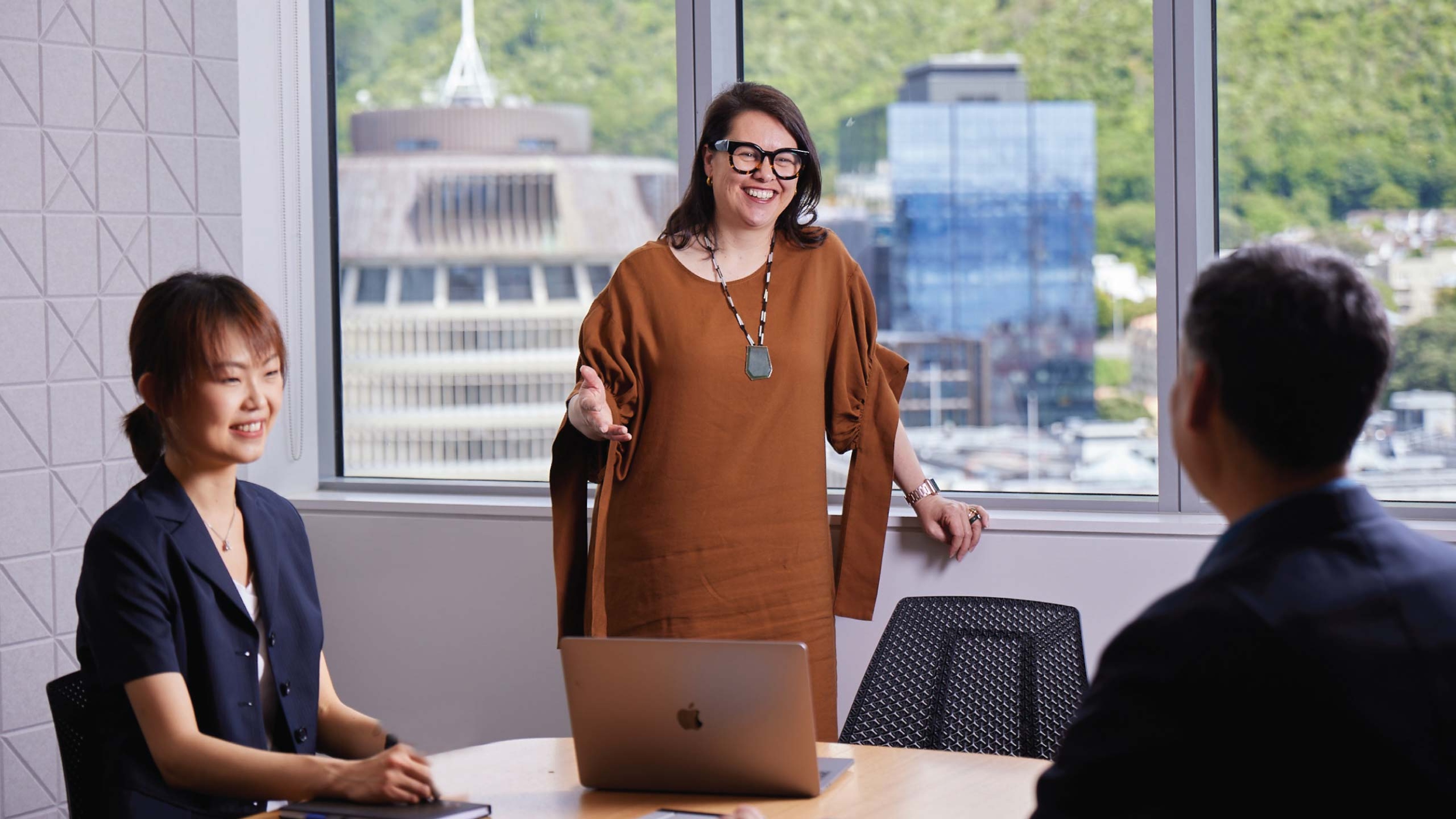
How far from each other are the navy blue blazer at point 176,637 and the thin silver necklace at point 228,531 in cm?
2

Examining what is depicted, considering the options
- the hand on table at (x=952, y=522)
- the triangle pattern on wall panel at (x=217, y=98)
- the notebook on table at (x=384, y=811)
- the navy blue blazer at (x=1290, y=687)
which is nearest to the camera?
the navy blue blazer at (x=1290, y=687)

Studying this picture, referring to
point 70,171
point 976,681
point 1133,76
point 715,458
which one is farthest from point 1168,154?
point 70,171

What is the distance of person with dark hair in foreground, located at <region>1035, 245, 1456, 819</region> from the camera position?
0.93m

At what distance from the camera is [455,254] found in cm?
389

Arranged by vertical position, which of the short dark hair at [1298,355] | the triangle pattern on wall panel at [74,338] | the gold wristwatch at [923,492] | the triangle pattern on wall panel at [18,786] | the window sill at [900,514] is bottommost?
the triangle pattern on wall panel at [18,786]

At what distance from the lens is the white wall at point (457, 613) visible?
3.12 meters

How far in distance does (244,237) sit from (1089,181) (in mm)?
2263

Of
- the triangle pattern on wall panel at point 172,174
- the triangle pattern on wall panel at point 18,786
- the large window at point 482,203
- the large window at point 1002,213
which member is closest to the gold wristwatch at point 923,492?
the large window at point 1002,213

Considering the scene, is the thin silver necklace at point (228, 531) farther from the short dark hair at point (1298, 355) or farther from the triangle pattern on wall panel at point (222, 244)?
the triangle pattern on wall panel at point (222, 244)

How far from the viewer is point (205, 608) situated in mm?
1767

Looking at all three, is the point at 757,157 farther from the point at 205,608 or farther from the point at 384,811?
the point at 384,811

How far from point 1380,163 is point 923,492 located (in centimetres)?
125

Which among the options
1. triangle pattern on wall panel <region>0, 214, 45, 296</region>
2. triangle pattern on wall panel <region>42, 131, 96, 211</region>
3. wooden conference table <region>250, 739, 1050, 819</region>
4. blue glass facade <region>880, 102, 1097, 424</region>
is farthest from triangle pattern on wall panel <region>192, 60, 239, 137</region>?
wooden conference table <region>250, 739, 1050, 819</region>

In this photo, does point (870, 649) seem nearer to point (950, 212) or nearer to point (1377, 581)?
point (950, 212)
